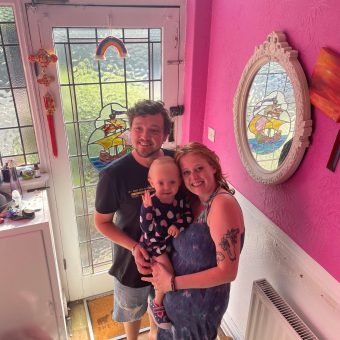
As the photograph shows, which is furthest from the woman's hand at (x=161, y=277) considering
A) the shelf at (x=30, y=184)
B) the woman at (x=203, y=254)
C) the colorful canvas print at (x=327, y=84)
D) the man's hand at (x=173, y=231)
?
the shelf at (x=30, y=184)

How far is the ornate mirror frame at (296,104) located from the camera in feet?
3.93

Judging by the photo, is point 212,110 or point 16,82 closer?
point 16,82

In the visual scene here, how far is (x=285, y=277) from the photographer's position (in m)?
1.46

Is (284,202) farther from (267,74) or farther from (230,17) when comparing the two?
(230,17)

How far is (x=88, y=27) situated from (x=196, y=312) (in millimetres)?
1593

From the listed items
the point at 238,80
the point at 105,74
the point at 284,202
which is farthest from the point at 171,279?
the point at 105,74

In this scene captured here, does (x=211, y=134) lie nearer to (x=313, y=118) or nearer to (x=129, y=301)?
(x=313, y=118)

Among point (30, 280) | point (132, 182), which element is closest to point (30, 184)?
point (30, 280)

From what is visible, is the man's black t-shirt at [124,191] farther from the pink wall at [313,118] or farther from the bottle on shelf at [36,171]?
the bottle on shelf at [36,171]

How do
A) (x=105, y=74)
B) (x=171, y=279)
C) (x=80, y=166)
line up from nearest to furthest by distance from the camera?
1. (x=171, y=279)
2. (x=105, y=74)
3. (x=80, y=166)

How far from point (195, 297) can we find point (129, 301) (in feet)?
1.74

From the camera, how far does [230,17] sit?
1.68 metres

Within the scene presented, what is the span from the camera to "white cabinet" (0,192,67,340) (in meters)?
1.57

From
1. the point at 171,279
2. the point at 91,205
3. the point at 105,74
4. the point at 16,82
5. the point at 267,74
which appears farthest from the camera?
the point at 91,205
